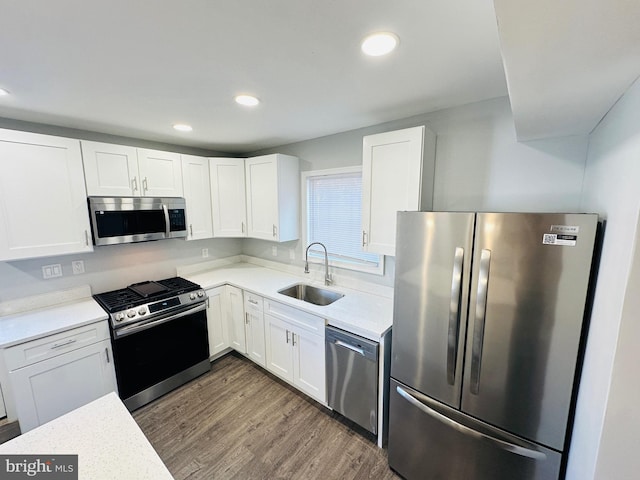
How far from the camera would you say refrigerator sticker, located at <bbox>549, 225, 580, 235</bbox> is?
1052 mm

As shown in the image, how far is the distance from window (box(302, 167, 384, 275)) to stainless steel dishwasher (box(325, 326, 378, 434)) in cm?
73

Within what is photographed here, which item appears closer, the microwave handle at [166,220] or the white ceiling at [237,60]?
the white ceiling at [237,60]

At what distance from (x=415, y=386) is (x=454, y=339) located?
429 millimetres

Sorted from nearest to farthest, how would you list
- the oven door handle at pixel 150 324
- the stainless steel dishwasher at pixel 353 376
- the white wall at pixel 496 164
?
the white wall at pixel 496 164 < the stainless steel dishwasher at pixel 353 376 < the oven door handle at pixel 150 324

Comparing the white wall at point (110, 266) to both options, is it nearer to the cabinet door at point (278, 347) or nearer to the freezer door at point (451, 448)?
the cabinet door at point (278, 347)

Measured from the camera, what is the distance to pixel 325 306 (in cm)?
215

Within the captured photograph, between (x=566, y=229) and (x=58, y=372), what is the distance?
3.21m

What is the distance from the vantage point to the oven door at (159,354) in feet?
6.92

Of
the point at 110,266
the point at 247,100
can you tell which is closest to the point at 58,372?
the point at 110,266

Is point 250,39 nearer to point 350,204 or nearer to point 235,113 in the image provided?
point 235,113

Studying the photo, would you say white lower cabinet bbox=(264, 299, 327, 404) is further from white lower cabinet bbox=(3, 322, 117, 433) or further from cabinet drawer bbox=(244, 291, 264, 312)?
white lower cabinet bbox=(3, 322, 117, 433)

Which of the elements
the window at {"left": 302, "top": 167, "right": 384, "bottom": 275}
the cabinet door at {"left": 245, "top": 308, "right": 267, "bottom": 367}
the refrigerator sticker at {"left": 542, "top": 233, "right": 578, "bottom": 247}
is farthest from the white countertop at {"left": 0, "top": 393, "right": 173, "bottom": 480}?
the window at {"left": 302, "top": 167, "right": 384, "bottom": 275}

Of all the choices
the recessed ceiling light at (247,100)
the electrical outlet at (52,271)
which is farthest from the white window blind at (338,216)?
the electrical outlet at (52,271)

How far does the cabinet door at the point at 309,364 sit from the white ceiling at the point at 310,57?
1.82 meters
